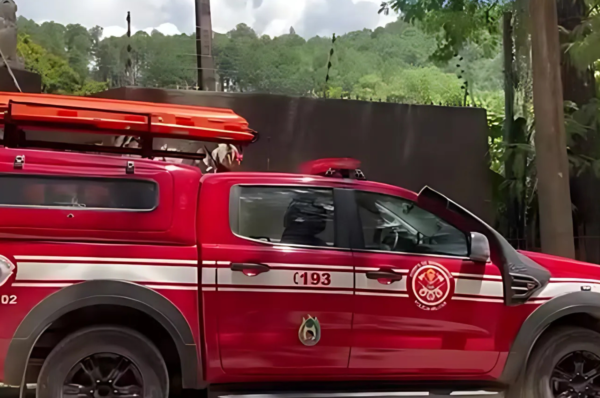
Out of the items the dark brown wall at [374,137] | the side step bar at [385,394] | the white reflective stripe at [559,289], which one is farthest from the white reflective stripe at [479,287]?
the dark brown wall at [374,137]

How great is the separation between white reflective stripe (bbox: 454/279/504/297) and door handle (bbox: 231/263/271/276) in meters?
1.39

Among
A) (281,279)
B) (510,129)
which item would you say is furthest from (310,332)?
(510,129)

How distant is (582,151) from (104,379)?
8375 mm

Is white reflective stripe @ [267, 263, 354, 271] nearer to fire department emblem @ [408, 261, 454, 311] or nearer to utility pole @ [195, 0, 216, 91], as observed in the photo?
fire department emblem @ [408, 261, 454, 311]

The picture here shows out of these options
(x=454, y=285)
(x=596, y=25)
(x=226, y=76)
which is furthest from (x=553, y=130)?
(x=226, y=76)

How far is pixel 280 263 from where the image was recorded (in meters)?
3.70

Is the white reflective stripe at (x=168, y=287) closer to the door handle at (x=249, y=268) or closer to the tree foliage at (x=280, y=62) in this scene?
the door handle at (x=249, y=268)

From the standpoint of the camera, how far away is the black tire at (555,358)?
395 cm

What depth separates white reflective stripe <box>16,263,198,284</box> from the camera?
341 cm

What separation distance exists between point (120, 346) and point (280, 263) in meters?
1.16

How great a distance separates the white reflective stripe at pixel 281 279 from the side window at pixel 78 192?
2.25ft

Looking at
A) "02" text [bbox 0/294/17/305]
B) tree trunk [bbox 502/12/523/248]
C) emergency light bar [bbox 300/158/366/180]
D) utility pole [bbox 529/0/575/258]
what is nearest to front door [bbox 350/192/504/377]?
emergency light bar [bbox 300/158/366/180]

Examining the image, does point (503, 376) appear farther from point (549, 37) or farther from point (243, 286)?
point (549, 37)

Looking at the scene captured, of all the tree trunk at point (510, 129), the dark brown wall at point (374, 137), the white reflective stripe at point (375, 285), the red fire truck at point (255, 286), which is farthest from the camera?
the tree trunk at point (510, 129)
